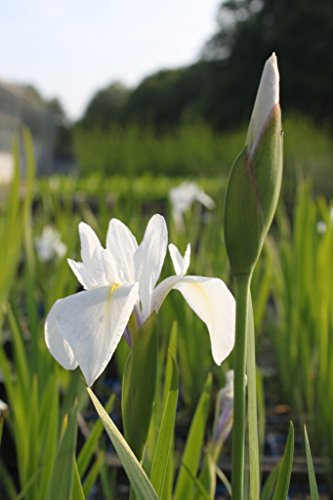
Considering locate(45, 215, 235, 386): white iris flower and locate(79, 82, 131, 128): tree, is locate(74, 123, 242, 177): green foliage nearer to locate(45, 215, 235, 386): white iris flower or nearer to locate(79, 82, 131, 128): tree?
locate(45, 215, 235, 386): white iris flower

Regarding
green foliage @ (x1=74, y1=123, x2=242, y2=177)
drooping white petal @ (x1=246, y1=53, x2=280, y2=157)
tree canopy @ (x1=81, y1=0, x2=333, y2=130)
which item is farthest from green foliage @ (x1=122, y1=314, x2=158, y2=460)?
tree canopy @ (x1=81, y1=0, x2=333, y2=130)

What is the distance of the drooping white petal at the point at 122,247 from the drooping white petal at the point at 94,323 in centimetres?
10

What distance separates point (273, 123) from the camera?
514mm

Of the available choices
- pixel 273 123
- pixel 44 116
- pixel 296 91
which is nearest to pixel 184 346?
pixel 273 123

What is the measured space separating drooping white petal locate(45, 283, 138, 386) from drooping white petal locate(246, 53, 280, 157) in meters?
0.14

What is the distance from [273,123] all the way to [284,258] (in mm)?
1319

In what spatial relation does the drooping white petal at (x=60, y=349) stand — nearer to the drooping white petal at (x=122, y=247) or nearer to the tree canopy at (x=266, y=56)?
the drooping white petal at (x=122, y=247)

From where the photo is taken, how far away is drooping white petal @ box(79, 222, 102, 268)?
61 cm

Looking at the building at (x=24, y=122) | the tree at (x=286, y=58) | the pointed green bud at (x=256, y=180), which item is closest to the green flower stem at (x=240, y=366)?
the pointed green bud at (x=256, y=180)

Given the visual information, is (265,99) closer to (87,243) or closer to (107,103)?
(87,243)

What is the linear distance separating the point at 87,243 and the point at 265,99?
0.20 meters

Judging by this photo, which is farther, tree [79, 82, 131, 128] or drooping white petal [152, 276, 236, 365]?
tree [79, 82, 131, 128]

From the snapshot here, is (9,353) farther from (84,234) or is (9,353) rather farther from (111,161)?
(111,161)

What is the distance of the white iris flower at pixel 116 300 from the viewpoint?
493 millimetres
